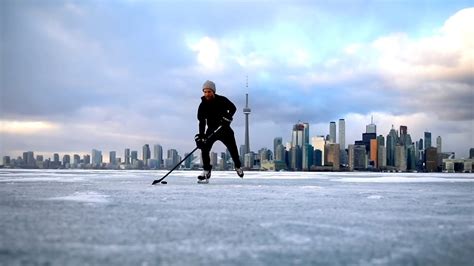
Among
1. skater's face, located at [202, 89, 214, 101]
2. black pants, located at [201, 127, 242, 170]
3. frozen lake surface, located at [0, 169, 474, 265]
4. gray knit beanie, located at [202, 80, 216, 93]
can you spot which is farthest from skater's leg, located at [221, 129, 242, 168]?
frozen lake surface, located at [0, 169, 474, 265]

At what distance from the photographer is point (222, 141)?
34.7 feet

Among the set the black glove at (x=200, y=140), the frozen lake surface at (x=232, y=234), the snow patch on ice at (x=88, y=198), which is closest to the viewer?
the frozen lake surface at (x=232, y=234)

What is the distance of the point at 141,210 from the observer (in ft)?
14.3

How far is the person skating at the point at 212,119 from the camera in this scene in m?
10.1

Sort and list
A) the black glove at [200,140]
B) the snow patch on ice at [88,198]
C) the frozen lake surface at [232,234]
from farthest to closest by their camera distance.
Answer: the black glove at [200,140] < the snow patch on ice at [88,198] < the frozen lake surface at [232,234]

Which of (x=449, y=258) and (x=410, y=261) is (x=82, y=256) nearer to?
(x=410, y=261)

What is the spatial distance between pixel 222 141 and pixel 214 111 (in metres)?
0.76

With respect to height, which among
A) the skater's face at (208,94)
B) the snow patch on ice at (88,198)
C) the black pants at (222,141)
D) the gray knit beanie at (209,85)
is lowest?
the snow patch on ice at (88,198)

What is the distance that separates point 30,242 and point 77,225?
692 millimetres

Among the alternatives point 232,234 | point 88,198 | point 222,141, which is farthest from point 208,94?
point 232,234

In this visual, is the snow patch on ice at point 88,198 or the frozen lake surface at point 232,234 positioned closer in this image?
the frozen lake surface at point 232,234

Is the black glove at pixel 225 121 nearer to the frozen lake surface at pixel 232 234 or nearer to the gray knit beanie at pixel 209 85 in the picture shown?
the gray knit beanie at pixel 209 85

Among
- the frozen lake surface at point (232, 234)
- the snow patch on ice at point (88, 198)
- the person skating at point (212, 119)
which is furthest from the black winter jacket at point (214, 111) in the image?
the frozen lake surface at point (232, 234)

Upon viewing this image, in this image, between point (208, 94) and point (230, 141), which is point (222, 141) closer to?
point (230, 141)
